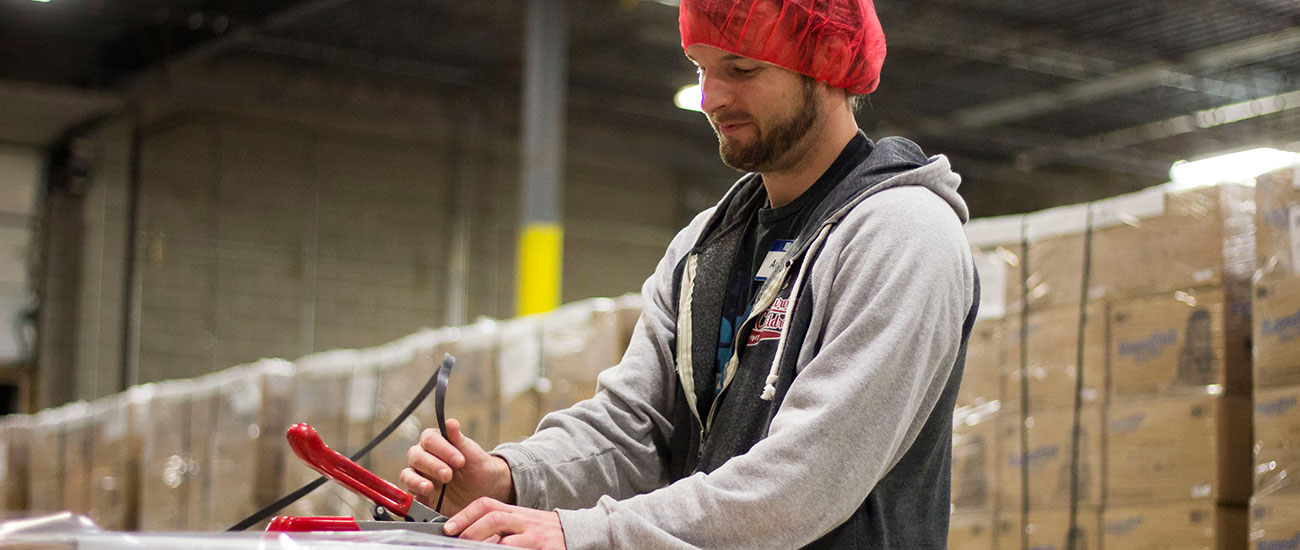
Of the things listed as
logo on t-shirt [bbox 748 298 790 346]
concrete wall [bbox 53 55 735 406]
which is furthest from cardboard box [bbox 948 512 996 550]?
concrete wall [bbox 53 55 735 406]

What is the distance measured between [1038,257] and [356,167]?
45.8ft

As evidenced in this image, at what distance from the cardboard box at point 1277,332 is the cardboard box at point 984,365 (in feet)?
2.97

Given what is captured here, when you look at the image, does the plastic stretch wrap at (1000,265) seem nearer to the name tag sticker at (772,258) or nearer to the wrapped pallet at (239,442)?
the name tag sticker at (772,258)

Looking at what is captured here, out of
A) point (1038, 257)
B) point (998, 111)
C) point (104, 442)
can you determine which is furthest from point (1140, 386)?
point (998, 111)

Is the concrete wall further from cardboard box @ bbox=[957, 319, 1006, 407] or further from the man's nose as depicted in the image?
the man's nose

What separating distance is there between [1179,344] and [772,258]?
1873mm

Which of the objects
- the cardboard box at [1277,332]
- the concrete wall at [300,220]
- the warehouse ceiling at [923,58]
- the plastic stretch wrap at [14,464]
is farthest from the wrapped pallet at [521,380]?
the concrete wall at [300,220]

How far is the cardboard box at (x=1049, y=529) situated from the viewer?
12.6ft

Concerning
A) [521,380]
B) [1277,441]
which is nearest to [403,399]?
[521,380]

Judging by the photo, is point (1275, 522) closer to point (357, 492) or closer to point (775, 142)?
point (775, 142)

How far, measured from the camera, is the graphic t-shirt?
7.22 ft

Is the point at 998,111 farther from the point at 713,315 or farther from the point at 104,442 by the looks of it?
the point at 713,315

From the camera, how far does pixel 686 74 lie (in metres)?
16.1

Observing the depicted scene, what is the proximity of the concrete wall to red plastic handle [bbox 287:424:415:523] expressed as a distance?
1484cm
